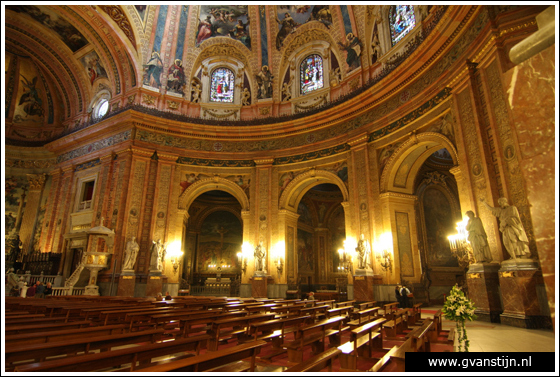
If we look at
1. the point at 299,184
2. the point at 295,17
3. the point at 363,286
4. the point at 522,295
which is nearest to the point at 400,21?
the point at 295,17

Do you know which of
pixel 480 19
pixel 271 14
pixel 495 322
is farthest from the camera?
pixel 271 14

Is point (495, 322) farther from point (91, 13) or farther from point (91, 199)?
point (91, 13)

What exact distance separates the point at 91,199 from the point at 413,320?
57.5ft

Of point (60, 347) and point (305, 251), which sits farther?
point (305, 251)

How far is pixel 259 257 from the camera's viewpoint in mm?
16797

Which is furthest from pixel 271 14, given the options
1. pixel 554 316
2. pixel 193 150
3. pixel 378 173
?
pixel 554 316

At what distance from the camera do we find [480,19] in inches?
388

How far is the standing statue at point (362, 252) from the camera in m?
14.0

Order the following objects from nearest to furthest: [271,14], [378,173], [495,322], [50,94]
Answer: [495,322], [378,173], [271,14], [50,94]

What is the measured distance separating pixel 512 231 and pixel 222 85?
17939mm

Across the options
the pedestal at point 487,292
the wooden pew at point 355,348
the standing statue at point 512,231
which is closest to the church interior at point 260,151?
the pedestal at point 487,292

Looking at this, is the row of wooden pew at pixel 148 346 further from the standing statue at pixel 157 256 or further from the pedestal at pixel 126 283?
the standing statue at pixel 157 256

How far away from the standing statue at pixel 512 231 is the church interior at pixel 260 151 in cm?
38

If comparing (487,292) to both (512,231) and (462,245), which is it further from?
(512,231)
